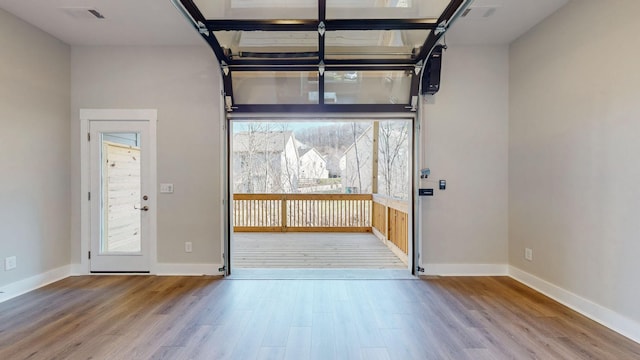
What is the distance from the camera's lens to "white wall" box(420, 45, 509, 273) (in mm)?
3666

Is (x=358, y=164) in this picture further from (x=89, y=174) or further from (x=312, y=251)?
(x=89, y=174)

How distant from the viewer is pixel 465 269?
368 cm

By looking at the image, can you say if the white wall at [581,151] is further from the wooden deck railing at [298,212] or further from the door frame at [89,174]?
the door frame at [89,174]

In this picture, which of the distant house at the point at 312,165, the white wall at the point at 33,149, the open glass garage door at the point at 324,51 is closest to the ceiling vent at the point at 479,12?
the open glass garage door at the point at 324,51

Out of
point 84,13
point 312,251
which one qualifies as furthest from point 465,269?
point 84,13

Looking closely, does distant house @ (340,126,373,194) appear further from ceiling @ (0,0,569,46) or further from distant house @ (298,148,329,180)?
ceiling @ (0,0,569,46)

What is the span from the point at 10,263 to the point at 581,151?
567 centimetres

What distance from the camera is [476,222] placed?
3680mm

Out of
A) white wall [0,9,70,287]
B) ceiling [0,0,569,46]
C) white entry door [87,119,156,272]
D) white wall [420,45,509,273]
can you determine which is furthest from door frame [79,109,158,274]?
white wall [420,45,509,273]

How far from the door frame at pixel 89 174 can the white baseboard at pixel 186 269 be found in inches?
3.5

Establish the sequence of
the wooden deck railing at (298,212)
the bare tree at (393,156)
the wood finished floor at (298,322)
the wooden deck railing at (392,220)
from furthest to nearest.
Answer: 1. the wooden deck railing at (298,212)
2. the bare tree at (393,156)
3. the wooden deck railing at (392,220)
4. the wood finished floor at (298,322)

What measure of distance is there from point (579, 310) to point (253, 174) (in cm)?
643

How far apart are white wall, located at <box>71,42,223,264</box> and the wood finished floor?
610 millimetres

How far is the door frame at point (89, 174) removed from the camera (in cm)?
370
